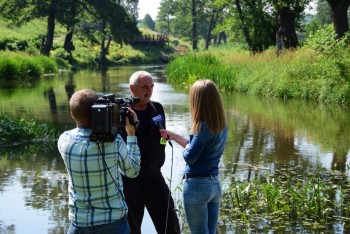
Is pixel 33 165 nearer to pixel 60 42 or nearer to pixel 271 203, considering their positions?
pixel 271 203

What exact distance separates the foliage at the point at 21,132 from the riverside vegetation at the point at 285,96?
0.02m

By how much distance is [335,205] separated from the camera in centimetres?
816

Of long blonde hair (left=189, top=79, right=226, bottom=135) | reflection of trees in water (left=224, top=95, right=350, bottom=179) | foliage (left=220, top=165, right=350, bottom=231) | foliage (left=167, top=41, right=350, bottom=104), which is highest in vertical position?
long blonde hair (left=189, top=79, right=226, bottom=135)

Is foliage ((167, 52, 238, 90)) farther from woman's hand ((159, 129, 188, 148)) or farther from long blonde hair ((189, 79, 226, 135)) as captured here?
long blonde hair ((189, 79, 226, 135))

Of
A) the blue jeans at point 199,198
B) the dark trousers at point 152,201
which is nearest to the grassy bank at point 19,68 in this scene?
the dark trousers at point 152,201

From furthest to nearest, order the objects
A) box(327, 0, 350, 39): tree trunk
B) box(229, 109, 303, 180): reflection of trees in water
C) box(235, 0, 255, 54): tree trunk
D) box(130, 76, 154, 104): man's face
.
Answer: box(235, 0, 255, 54): tree trunk < box(327, 0, 350, 39): tree trunk < box(229, 109, 303, 180): reflection of trees in water < box(130, 76, 154, 104): man's face

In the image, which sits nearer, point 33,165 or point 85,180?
point 85,180

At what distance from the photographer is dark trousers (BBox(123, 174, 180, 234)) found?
5.78 m

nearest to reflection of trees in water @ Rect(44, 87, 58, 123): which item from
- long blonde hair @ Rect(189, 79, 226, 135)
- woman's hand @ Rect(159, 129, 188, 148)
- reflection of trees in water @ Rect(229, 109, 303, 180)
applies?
reflection of trees in water @ Rect(229, 109, 303, 180)

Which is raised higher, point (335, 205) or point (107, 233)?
point (107, 233)

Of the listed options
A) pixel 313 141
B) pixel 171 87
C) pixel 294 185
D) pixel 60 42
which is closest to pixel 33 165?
pixel 294 185

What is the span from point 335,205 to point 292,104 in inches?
576

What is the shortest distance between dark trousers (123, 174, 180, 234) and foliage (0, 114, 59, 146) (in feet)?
25.6

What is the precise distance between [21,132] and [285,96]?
13.6m
